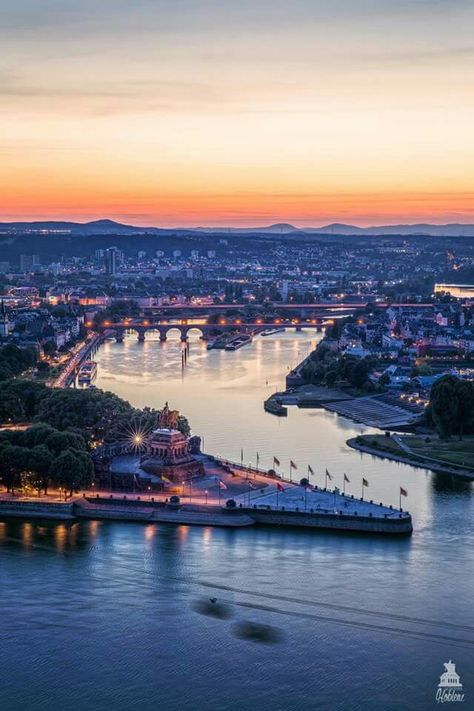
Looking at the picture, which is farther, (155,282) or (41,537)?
(155,282)

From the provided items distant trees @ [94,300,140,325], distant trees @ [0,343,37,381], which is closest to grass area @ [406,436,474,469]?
distant trees @ [0,343,37,381]

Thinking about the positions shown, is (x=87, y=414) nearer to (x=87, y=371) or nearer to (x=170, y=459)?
(x=170, y=459)

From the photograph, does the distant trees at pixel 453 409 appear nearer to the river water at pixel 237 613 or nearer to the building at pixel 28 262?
the river water at pixel 237 613

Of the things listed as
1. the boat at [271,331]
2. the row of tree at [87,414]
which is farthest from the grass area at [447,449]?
the boat at [271,331]

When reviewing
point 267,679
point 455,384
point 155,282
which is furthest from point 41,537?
point 155,282

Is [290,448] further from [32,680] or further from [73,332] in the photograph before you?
[73,332]

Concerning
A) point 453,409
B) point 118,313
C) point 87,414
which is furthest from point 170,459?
point 118,313

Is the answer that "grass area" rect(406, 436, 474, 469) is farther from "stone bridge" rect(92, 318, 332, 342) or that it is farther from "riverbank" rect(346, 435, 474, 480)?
"stone bridge" rect(92, 318, 332, 342)
